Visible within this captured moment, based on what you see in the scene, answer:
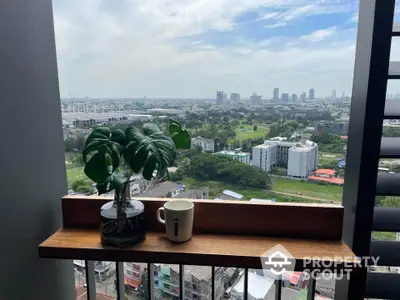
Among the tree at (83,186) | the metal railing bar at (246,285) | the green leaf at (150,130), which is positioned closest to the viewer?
the green leaf at (150,130)

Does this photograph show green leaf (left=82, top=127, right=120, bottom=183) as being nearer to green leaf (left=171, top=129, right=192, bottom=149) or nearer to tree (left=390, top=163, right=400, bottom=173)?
green leaf (left=171, top=129, right=192, bottom=149)

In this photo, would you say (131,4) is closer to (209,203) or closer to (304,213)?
(209,203)

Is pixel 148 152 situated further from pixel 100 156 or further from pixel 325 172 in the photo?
pixel 325 172

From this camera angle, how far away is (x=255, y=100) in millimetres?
1029

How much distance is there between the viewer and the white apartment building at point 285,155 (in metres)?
1.01

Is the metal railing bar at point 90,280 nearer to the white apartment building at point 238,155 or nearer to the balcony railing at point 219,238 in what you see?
the balcony railing at point 219,238

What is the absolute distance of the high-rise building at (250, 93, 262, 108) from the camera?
103 centimetres

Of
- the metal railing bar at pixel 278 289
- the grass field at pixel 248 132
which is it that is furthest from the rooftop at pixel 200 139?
the metal railing bar at pixel 278 289

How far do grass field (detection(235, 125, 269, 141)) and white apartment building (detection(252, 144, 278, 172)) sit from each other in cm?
4

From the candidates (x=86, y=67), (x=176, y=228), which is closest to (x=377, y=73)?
(x=176, y=228)

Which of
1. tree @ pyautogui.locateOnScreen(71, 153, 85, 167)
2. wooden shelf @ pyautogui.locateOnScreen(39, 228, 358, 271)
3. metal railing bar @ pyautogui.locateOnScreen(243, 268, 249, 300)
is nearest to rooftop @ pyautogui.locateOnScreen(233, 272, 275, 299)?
metal railing bar @ pyautogui.locateOnScreen(243, 268, 249, 300)

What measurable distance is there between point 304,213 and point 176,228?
43 centimetres

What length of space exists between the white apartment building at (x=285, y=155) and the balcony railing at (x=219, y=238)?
0.45 ft

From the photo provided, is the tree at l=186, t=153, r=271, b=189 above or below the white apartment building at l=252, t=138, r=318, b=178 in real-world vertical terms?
below
